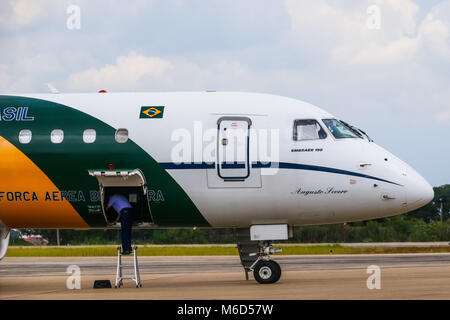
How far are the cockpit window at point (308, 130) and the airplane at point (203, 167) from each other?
27 mm

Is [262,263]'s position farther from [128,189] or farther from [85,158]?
[85,158]

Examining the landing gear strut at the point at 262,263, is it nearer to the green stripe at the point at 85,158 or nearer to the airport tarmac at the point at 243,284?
the airport tarmac at the point at 243,284

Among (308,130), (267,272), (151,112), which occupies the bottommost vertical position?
(267,272)

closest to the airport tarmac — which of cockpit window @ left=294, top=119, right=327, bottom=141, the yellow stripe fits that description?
the yellow stripe

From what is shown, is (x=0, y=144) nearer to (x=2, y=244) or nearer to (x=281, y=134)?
(x=2, y=244)

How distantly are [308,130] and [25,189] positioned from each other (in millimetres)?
7993

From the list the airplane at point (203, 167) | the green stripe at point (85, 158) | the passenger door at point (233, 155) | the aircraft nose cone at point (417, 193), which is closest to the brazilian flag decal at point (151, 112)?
the airplane at point (203, 167)

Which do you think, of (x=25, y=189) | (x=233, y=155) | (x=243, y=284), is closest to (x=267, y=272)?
(x=243, y=284)

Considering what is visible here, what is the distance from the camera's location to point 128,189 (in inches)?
885

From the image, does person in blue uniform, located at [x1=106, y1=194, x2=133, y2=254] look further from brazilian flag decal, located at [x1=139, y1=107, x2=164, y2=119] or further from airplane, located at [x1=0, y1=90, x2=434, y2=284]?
brazilian flag decal, located at [x1=139, y1=107, x2=164, y2=119]

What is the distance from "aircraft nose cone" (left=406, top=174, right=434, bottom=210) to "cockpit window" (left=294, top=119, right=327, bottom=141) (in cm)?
268

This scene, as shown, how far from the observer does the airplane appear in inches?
858

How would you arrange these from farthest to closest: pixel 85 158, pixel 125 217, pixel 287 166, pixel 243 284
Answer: pixel 243 284 → pixel 85 158 → pixel 125 217 → pixel 287 166
